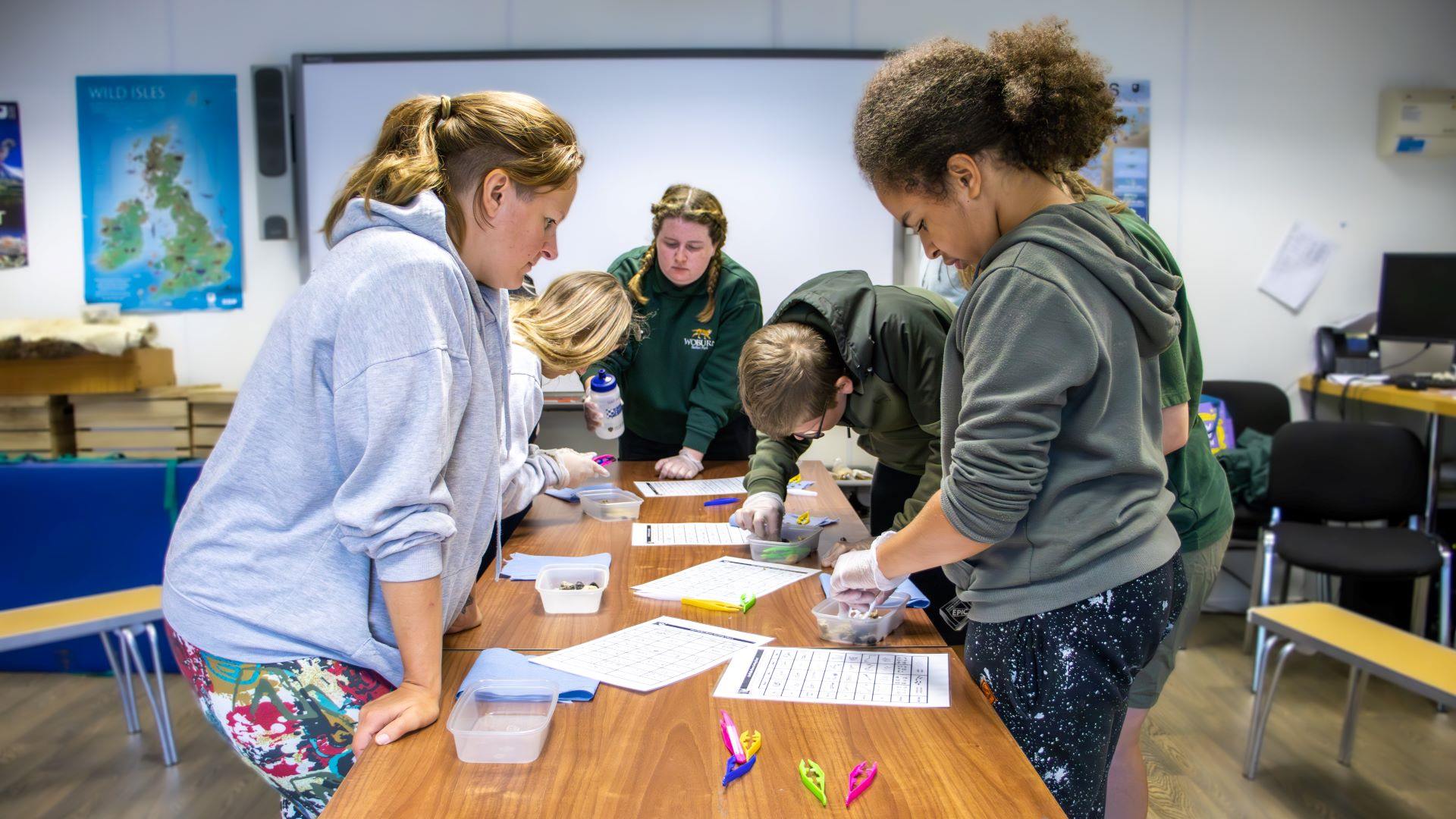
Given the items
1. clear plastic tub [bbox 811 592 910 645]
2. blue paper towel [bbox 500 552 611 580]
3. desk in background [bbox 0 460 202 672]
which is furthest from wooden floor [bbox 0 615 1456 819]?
clear plastic tub [bbox 811 592 910 645]

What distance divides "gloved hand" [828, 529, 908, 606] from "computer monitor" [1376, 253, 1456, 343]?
11.4 ft

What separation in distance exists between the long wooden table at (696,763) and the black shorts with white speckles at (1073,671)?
0.05 m

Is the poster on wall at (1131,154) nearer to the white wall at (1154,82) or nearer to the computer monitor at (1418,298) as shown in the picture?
the white wall at (1154,82)

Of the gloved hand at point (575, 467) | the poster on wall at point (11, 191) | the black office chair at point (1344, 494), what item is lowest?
the black office chair at point (1344, 494)

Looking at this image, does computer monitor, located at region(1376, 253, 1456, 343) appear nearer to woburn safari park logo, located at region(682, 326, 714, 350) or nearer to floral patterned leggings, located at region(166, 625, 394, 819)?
woburn safari park logo, located at region(682, 326, 714, 350)

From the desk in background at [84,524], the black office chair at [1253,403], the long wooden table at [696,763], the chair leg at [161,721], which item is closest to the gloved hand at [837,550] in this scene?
the long wooden table at [696,763]

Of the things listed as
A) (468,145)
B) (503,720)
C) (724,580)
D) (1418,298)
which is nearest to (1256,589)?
(1418,298)

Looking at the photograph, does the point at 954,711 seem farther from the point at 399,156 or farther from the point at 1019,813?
the point at 399,156

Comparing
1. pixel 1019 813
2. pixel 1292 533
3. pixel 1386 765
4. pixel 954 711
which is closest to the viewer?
pixel 1019 813

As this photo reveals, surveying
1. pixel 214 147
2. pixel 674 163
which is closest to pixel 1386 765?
pixel 674 163

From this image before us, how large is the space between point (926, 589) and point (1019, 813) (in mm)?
1050

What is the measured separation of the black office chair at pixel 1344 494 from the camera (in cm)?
305

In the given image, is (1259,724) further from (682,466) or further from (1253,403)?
(1253,403)

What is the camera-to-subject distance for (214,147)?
12.8 ft
